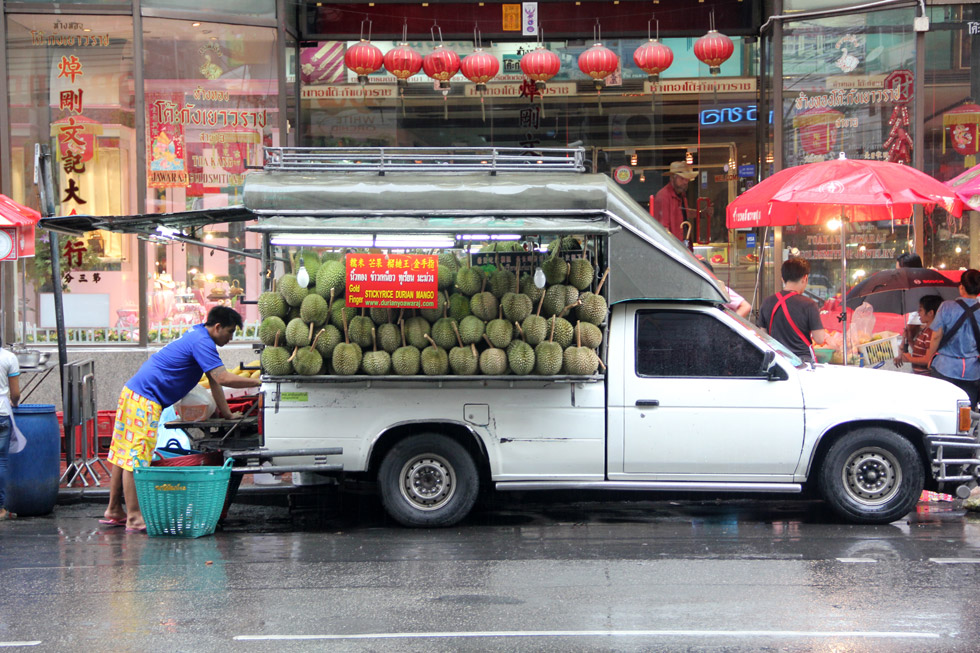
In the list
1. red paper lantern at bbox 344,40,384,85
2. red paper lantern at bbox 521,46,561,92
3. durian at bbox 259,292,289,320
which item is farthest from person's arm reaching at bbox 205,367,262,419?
red paper lantern at bbox 521,46,561,92

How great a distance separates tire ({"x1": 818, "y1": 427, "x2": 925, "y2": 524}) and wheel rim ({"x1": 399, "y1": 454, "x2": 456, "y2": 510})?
2783 millimetres

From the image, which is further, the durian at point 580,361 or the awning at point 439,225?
the durian at point 580,361

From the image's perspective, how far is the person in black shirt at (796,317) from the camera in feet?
28.8

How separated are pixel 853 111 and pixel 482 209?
7491 millimetres

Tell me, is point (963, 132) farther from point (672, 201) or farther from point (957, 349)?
point (957, 349)

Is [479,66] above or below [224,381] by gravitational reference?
above

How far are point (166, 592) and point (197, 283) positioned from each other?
282 inches

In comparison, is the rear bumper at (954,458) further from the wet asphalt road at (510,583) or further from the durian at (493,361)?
the durian at (493,361)

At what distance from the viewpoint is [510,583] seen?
6066 mm

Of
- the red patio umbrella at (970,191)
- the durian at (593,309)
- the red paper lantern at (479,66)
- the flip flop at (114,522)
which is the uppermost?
the red paper lantern at (479,66)

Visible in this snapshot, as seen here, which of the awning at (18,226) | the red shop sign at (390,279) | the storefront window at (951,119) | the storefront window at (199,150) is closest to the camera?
the red shop sign at (390,279)

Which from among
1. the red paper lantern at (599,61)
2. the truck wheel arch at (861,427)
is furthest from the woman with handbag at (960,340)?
the red paper lantern at (599,61)

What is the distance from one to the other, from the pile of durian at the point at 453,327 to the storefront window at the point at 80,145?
5.65 metres

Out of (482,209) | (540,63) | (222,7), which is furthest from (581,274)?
(222,7)
